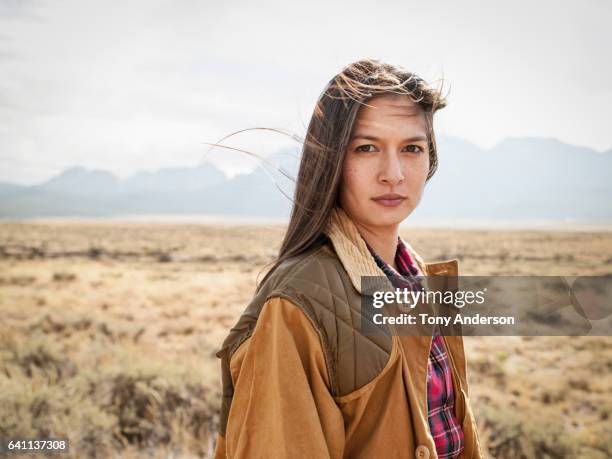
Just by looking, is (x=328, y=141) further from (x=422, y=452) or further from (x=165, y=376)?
(x=165, y=376)

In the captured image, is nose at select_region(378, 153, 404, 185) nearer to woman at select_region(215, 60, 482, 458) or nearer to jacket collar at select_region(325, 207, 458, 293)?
woman at select_region(215, 60, 482, 458)

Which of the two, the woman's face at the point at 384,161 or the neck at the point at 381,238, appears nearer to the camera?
the woman's face at the point at 384,161

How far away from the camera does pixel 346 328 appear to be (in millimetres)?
1426

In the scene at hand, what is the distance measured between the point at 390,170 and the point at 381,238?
0.32m

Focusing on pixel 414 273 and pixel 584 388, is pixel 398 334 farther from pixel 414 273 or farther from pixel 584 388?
pixel 584 388

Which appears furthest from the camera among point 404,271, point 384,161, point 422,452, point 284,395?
point 404,271

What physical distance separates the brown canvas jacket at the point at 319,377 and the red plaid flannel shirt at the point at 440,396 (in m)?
0.25

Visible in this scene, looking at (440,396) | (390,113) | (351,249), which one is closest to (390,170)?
(390,113)

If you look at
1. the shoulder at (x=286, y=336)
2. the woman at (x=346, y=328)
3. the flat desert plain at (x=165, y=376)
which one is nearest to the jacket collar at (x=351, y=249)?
the woman at (x=346, y=328)

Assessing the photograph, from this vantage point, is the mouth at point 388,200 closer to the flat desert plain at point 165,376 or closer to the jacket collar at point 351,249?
the jacket collar at point 351,249

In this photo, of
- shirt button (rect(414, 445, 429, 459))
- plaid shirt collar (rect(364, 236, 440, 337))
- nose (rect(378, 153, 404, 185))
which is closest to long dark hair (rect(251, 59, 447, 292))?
nose (rect(378, 153, 404, 185))

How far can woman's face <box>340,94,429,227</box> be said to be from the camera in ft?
5.77

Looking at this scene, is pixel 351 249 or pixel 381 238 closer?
pixel 351 249

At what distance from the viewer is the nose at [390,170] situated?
69.5 inches
